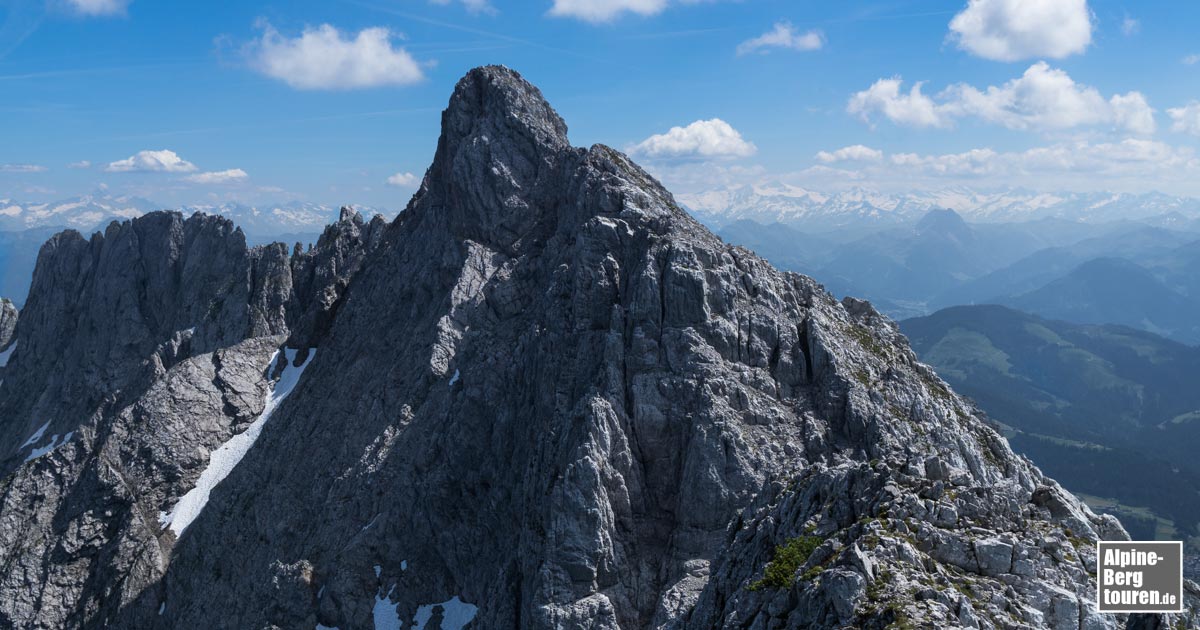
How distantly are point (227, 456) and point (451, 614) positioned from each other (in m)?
53.8

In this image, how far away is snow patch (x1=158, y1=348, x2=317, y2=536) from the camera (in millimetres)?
95188

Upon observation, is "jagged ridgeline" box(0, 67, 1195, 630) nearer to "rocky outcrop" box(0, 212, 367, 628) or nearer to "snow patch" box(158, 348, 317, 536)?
"snow patch" box(158, 348, 317, 536)

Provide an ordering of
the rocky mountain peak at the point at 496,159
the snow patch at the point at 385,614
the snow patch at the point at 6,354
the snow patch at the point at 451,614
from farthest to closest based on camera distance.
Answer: the snow patch at the point at 6,354 < the rocky mountain peak at the point at 496,159 < the snow patch at the point at 385,614 < the snow patch at the point at 451,614

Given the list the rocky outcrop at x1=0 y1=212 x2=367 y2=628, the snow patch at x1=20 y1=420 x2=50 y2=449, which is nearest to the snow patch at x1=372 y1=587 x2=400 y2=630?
the rocky outcrop at x1=0 y1=212 x2=367 y2=628

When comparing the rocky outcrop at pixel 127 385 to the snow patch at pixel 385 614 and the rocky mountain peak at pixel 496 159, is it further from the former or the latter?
the snow patch at pixel 385 614

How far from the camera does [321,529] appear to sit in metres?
74.9

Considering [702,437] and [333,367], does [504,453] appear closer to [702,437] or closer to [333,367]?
[702,437]

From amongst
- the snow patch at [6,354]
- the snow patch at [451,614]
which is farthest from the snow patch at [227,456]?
the snow patch at [6,354]

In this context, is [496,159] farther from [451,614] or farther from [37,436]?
[37,436]

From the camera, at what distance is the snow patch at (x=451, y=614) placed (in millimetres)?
63375

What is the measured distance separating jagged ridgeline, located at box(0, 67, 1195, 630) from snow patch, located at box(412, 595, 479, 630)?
0.26 m

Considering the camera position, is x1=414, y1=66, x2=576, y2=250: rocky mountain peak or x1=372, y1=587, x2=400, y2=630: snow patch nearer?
x1=372, y1=587, x2=400, y2=630: snow patch

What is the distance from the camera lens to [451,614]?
64562 mm

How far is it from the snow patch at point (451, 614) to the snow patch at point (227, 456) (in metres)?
44.9
